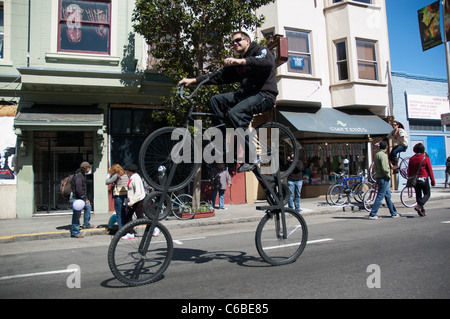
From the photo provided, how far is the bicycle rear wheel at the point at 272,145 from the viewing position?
4531mm

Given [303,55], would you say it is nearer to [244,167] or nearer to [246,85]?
[246,85]

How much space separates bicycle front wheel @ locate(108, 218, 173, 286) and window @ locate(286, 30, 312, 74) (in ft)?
40.1

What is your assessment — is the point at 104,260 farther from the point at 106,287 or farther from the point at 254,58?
the point at 254,58

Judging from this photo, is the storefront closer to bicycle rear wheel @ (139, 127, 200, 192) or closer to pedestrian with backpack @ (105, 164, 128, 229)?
pedestrian with backpack @ (105, 164, 128, 229)

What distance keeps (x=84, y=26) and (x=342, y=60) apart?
11763 mm

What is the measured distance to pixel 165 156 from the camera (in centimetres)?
406

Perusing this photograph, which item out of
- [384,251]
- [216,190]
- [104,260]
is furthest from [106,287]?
[216,190]

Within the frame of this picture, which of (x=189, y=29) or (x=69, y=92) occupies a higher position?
(x=189, y=29)

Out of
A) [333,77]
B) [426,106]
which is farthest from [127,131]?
[426,106]

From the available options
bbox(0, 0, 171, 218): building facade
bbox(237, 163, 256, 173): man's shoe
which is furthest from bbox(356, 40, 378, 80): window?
bbox(237, 163, 256, 173): man's shoe

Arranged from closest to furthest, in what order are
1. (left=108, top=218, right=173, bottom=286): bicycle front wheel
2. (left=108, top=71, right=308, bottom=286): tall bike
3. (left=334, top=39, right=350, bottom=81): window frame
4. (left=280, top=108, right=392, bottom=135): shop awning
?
1. (left=108, top=218, right=173, bottom=286): bicycle front wheel
2. (left=108, top=71, right=308, bottom=286): tall bike
3. (left=280, top=108, right=392, bottom=135): shop awning
4. (left=334, top=39, right=350, bottom=81): window frame

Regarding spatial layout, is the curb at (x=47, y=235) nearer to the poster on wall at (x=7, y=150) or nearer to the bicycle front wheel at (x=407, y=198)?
the poster on wall at (x=7, y=150)

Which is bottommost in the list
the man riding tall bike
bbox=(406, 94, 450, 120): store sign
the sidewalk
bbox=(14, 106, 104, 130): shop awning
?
the sidewalk

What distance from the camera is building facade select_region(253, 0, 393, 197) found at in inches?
565
